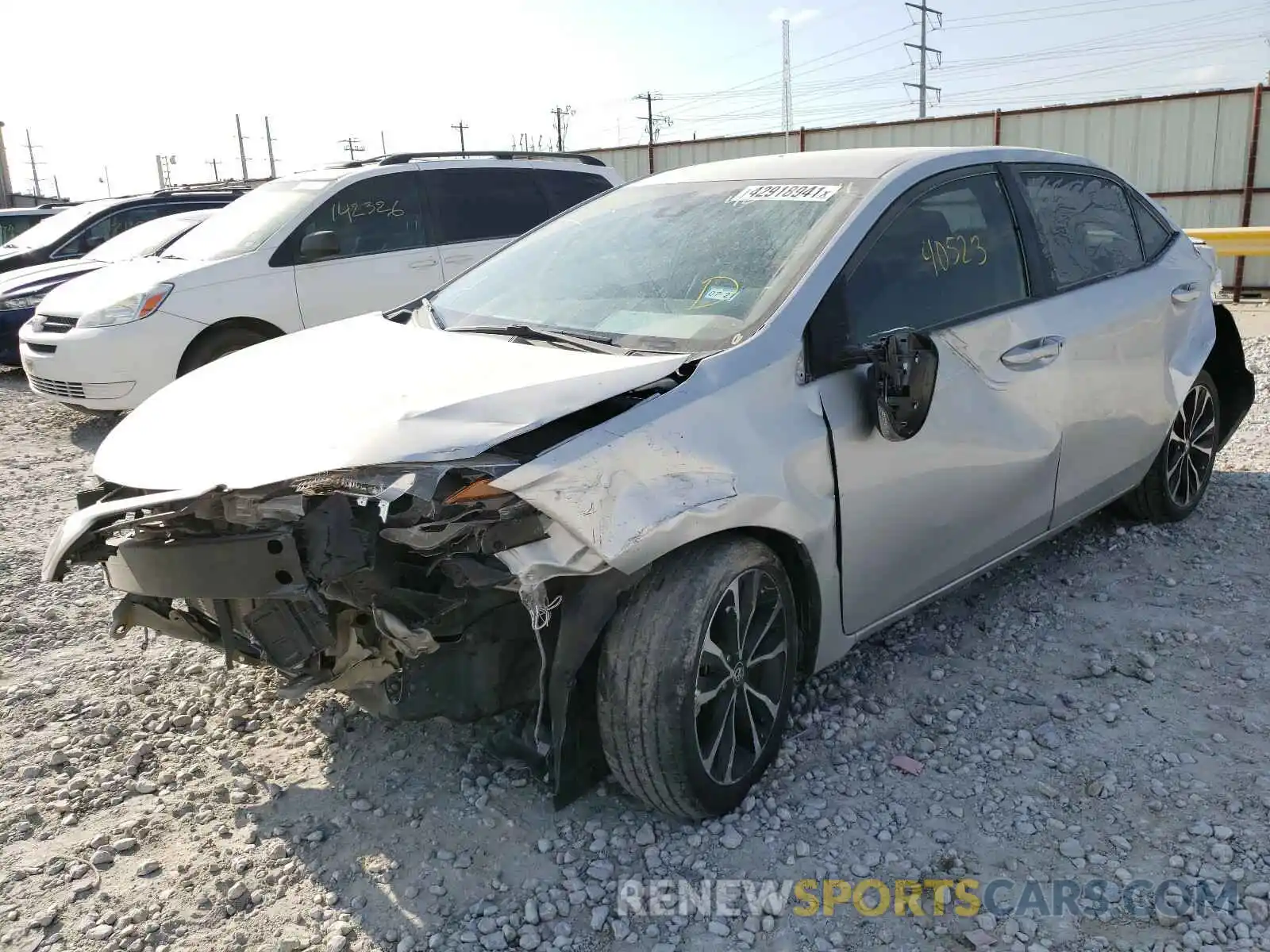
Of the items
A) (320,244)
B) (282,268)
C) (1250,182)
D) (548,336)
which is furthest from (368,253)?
(1250,182)

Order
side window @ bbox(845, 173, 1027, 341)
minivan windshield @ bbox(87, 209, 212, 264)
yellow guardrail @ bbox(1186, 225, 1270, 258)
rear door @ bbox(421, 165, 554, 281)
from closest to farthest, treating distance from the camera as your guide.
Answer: side window @ bbox(845, 173, 1027, 341) < rear door @ bbox(421, 165, 554, 281) < minivan windshield @ bbox(87, 209, 212, 264) < yellow guardrail @ bbox(1186, 225, 1270, 258)

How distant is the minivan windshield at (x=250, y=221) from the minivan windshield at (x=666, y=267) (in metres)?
4.06

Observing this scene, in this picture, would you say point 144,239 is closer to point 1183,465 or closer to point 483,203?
point 483,203

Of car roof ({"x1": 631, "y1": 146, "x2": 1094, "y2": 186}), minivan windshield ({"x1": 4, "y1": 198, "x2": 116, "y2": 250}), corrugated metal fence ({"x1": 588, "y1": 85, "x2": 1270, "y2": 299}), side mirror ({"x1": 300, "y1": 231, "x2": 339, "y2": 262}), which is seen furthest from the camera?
corrugated metal fence ({"x1": 588, "y1": 85, "x2": 1270, "y2": 299})

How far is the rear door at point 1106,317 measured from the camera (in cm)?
379

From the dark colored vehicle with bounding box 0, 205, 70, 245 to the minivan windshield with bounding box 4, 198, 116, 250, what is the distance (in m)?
3.01

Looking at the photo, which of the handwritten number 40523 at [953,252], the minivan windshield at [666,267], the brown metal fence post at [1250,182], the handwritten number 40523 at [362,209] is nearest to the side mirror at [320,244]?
the handwritten number 40523 at [362,209]

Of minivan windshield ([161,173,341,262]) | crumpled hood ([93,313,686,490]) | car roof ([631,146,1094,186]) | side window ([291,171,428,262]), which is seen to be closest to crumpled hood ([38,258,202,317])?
minivan windshield ([161,173,341,262])

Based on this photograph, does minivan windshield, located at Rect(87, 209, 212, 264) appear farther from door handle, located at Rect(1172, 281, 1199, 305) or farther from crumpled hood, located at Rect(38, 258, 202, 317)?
door handle, located at Rect(1172, 281, 1199, 305)

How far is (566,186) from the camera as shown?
8555mm

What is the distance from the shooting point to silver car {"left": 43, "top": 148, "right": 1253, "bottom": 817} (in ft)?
7.70

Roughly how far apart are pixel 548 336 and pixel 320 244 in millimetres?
4594

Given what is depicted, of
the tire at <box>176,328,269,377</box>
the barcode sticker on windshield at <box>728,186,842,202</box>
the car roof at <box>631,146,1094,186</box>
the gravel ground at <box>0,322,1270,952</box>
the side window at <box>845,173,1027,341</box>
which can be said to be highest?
the car roof at <box>631,146,1094,186</box>

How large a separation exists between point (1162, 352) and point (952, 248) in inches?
57.8
